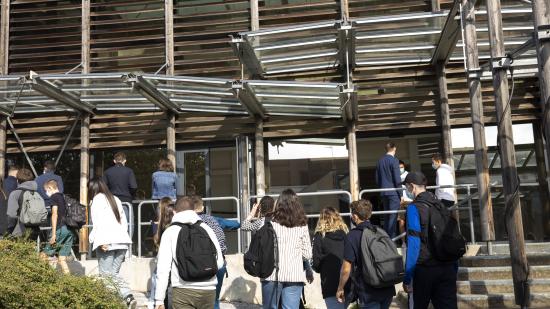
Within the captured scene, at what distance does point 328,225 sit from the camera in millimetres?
7969

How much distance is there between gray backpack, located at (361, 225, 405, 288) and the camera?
6391 millimetres

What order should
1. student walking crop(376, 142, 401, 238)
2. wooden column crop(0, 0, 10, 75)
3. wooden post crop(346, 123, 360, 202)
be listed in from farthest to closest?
wooden column crop(0, 0, 10, 75)
wooden post crop(346, 123, 360, 202)
student walking crop(376, 142, 401, 238)

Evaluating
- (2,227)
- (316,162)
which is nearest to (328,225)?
(2,227)

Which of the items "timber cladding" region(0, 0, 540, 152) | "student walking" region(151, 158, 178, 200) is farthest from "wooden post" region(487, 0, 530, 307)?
"student walking" region(151, 158, 178, 200)

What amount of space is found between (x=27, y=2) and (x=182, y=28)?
11.6ft

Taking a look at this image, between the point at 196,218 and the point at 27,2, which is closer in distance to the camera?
the point at 196,218

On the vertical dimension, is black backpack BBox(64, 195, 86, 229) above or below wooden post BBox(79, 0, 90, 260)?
below

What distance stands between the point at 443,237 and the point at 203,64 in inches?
355

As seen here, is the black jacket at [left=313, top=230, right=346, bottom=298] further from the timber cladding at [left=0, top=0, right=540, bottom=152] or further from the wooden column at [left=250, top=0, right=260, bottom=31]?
the wooden column at [left=250, top=0, right=260, bottom=31]

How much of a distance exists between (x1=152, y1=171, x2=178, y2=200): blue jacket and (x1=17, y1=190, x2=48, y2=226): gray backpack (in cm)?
187

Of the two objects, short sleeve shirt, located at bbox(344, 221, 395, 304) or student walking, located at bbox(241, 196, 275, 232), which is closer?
short sleeve shirt, located at bbox(344, 221, 395, 304)

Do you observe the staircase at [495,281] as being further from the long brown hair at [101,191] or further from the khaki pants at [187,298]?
the long brown hair at [101,191]

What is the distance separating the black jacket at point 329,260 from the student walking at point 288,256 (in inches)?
12.9

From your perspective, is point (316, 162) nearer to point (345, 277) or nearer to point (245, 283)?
point (245, 283)
